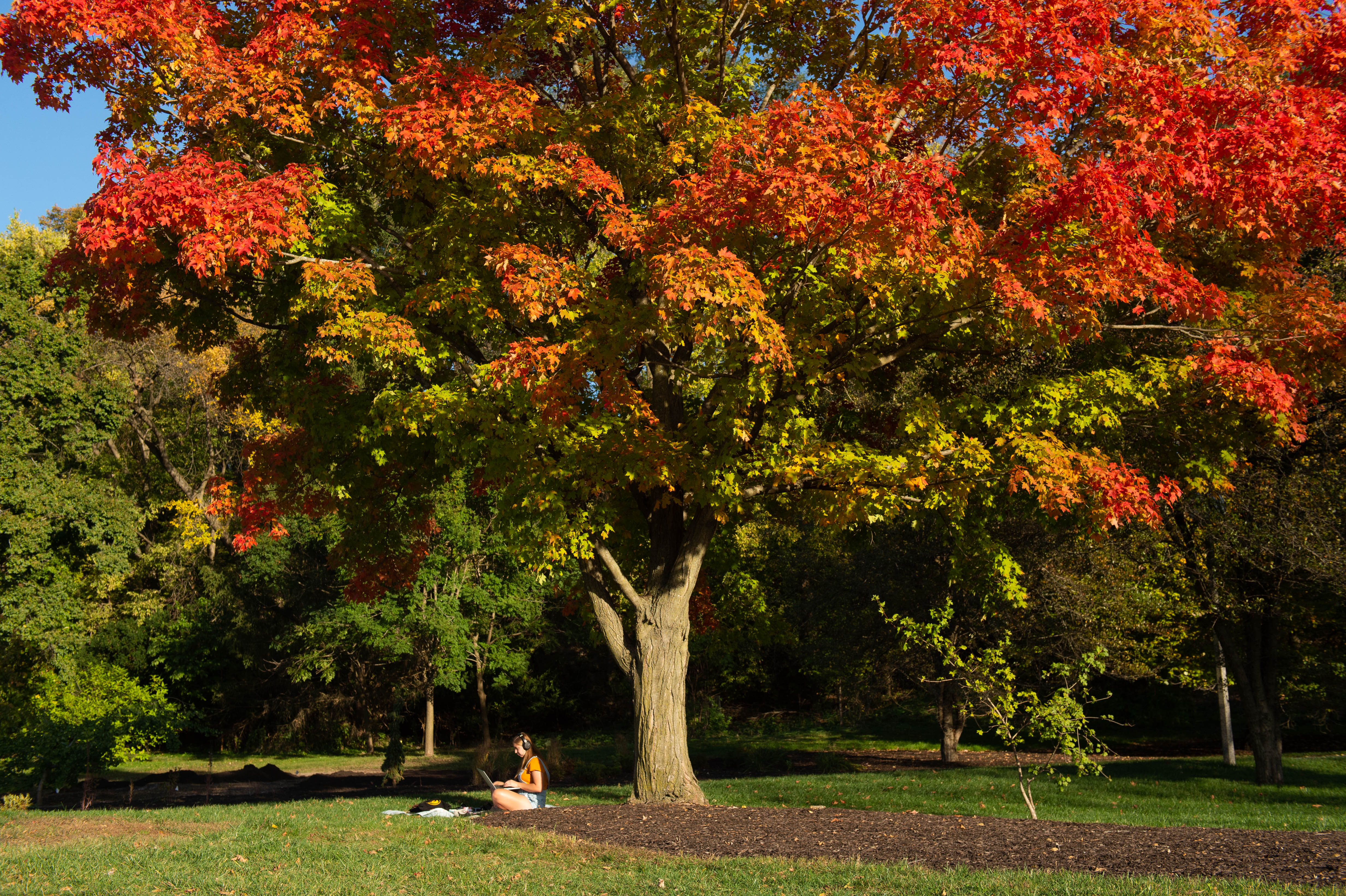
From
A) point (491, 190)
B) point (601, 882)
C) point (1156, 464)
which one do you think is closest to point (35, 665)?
point (491, 190)

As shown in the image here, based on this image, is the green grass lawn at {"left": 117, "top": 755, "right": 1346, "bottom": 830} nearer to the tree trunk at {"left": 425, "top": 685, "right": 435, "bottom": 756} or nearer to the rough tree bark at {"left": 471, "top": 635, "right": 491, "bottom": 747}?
the rough tree bark at {"left": 471, "top": 635, "right": 491, "bottom": 747}

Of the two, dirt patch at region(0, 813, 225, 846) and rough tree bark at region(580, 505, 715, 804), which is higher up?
rough tree bark at region(580, 505, 715, 804)

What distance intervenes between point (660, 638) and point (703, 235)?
4.74 metres

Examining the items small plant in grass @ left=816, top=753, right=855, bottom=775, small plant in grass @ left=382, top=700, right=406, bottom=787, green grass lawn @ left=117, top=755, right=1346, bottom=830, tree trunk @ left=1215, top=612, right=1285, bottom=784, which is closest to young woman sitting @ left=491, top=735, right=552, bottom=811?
green grass lawn @ left=117, top=755, right=1346, bottom=830

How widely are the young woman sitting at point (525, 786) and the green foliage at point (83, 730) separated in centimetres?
816

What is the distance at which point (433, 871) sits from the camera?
21.0 feet

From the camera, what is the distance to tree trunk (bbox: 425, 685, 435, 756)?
27400 mm

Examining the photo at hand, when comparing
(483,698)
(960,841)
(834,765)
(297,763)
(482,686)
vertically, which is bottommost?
(297,763)

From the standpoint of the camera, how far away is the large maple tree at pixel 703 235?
8.12 m

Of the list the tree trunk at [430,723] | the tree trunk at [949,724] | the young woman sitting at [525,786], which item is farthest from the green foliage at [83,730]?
the tree trunk at [949,724]

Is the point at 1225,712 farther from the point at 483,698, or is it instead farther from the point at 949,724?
the point at 483,698

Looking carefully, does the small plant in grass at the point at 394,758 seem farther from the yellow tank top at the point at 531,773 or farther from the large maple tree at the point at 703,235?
the yellow tank top at the point at 531,773

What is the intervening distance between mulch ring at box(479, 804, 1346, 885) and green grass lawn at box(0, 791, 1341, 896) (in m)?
0.38

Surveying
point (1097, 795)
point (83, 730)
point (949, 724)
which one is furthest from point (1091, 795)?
point (83, 730)
